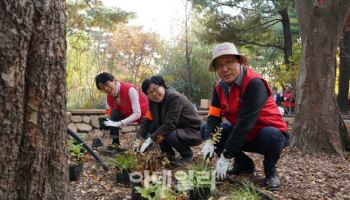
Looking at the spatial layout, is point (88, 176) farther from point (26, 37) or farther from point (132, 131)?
point (132, 131)

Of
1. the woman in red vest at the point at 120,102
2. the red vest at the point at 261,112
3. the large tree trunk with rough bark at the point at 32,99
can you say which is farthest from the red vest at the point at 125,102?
the large tree trunk with rough bark at the point at 32,99

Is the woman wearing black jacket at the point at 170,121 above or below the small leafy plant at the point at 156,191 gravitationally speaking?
above

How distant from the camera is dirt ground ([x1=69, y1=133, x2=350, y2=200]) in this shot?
9.23 feet

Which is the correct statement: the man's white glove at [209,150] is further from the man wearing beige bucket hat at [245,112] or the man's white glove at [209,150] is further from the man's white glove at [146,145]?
the man's white glove at [146,145]

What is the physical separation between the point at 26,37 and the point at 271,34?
1234 cm

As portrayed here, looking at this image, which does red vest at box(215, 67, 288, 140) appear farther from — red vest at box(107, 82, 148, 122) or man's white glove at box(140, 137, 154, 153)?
red vest at box(107, 82, 148, 122)

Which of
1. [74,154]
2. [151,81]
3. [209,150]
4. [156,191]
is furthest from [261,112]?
[74,154]

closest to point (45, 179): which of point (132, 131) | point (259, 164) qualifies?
point (259, 164)

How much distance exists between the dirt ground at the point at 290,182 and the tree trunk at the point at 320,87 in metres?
0.46

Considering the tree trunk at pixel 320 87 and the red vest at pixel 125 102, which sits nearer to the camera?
the red vest at pixel 125 102

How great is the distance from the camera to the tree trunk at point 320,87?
15.6 ft

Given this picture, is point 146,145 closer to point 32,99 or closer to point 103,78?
point 103,78

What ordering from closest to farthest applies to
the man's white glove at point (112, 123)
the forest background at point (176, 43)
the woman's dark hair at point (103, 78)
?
the woman's dark hair at point (103, 78), the man's white glove at point (112, 123), the forest background at point (176, 43)

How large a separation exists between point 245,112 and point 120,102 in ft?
6.43
